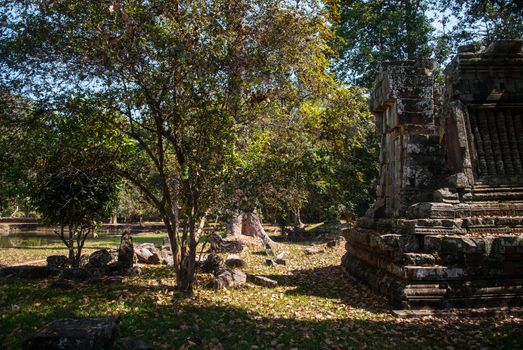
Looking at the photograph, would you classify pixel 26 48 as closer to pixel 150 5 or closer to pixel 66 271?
pixel 150 5

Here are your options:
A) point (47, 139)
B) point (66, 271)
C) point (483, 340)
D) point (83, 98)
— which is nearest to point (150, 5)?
point (83, 98)

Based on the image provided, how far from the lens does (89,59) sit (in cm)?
772

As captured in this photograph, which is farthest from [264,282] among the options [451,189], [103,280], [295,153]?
[451,189]

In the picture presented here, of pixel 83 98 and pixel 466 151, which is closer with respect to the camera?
pixel 83 98

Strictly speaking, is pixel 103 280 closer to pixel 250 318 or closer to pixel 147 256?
pixel 147 256

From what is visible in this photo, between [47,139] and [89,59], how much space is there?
1.74 meters

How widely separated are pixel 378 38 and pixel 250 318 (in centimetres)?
2545

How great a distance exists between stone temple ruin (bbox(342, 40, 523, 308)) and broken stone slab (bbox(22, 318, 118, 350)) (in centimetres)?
511

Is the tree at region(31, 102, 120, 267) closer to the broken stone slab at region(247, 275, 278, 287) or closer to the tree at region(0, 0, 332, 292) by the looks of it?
the tree at region(0, 0, 332, 292)

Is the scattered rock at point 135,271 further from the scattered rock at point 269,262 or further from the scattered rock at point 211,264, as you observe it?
the scattered rock at point 269,262

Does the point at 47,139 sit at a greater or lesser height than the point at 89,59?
lesser

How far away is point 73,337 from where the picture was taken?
4.36 metres

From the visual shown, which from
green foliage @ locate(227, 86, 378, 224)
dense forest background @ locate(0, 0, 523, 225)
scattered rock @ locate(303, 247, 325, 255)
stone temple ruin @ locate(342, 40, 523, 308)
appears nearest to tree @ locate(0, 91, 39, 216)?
dense forest background @ locate(0, 0, 523, 225)

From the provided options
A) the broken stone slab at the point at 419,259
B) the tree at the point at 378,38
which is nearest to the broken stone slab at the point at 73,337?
the broken stone slab at the point at 419,259
